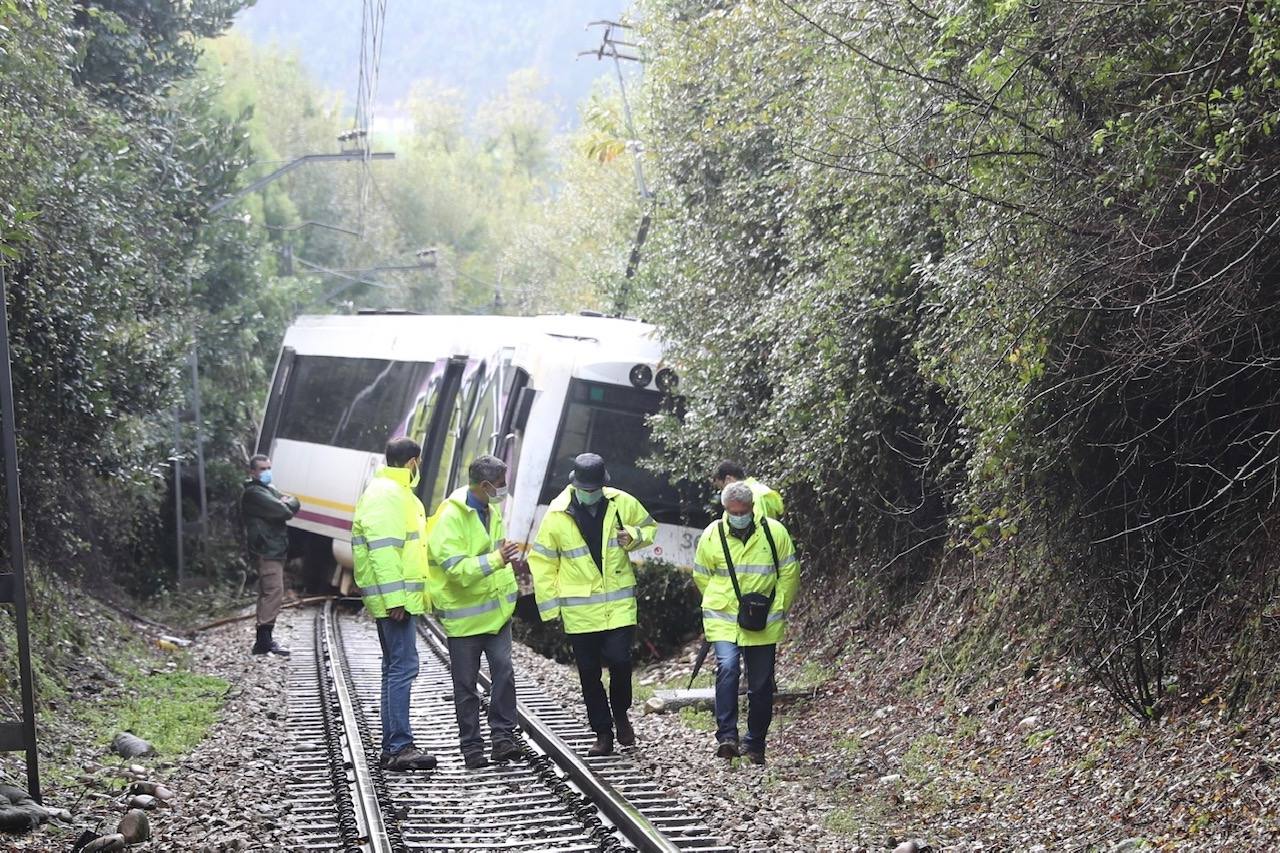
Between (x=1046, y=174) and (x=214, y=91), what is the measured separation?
19.8m

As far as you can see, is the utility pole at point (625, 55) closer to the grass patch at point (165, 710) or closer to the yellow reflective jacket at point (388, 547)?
the grass patch at point (165, 710)

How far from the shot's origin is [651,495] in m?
15.6

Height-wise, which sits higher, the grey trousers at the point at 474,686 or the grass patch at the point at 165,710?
the grey trousers at the point at 474,686

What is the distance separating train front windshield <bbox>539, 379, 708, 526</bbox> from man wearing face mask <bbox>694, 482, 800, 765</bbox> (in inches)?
234

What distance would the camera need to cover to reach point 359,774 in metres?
8.77

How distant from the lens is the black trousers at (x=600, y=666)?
955cm

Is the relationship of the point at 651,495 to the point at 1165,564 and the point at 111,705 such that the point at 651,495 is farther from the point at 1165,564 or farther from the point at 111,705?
the point at 1165,564

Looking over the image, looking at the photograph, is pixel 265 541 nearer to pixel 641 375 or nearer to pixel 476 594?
pixel 641 375

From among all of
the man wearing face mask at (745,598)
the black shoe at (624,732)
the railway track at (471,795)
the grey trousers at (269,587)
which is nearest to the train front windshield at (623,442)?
the grey trousers at (269,587)

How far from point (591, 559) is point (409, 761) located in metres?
1.59

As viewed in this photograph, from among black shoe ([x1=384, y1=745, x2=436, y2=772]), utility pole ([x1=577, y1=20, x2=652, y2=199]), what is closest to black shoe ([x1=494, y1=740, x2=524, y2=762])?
black shoe ([x1=384, y1=745, x2=436, y2=772])

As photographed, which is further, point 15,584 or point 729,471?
point 729,471

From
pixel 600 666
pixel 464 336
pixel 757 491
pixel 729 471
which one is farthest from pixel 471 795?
pixel 464 336

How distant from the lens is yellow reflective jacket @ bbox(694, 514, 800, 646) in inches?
364
